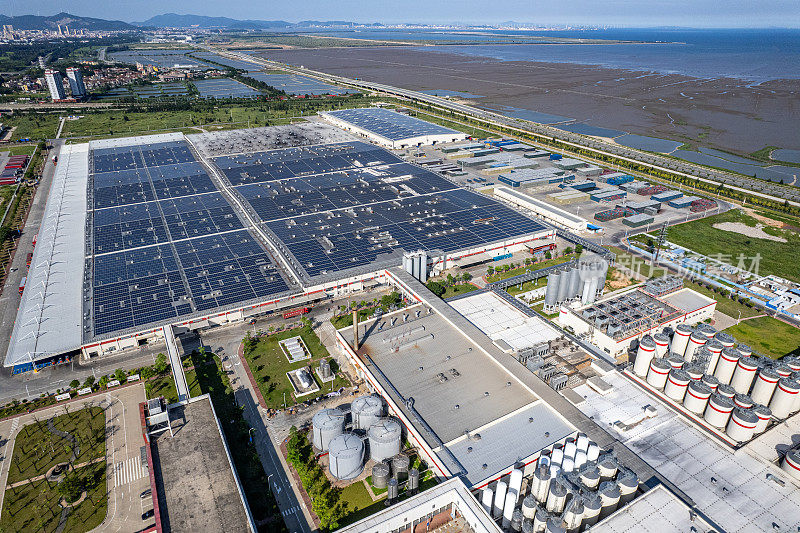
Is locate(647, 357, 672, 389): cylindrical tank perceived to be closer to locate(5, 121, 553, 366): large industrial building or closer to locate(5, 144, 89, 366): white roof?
locate(5, 121, 553, 366): large industrial building

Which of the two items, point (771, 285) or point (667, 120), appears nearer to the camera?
point (771, 285)

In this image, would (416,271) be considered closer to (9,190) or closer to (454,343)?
(454,343)

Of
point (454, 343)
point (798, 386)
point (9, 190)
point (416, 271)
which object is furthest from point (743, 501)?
point (9, 190)

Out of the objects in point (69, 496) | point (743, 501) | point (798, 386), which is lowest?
point (69, 496)

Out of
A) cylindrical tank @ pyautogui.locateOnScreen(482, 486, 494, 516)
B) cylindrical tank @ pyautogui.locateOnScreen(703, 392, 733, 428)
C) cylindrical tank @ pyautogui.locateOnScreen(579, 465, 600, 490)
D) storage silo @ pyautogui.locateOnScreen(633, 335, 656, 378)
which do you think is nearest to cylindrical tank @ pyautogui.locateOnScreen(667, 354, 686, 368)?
storage silo @ pyautogui.locateOnScreen(633, 335, 656, 378)

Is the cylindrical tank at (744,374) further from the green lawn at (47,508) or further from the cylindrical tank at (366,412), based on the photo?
the green lawn at (47,508)
